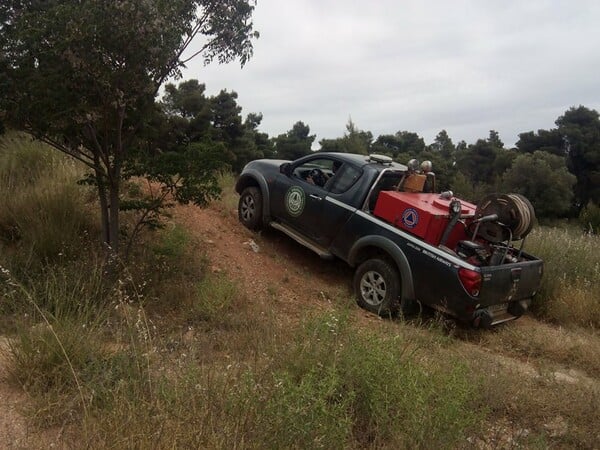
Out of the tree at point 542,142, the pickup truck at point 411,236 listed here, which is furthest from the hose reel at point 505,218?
the tree at point 542,142

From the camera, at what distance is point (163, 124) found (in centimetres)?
690

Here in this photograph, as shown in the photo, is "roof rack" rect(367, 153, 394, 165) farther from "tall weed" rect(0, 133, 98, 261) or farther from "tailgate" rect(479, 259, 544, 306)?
"tall weed" rect(0, 133, 98, 261)

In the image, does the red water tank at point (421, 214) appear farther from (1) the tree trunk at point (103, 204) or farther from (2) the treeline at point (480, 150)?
(2) the treeline at point (480, 150)

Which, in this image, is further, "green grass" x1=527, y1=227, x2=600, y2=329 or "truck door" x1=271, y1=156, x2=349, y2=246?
"truck door" x1=271, y1=156, x2=349, y2=246

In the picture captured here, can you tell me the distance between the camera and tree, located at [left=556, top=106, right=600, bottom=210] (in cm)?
3181

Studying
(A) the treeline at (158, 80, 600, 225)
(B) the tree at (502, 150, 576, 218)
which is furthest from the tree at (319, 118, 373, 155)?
(B) the tree at (502, 150, 576, 218)

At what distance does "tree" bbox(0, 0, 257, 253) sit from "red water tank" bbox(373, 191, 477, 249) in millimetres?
3049

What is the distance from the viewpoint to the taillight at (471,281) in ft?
16.9

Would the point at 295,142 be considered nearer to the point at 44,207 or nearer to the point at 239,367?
the point at 44,207

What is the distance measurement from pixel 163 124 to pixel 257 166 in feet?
5.87

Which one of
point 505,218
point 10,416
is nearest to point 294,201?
point 505,218

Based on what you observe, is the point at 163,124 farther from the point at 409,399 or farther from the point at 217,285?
the point at 409,399

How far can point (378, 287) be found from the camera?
6066 mm

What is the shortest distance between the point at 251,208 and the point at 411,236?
311 centimetres
